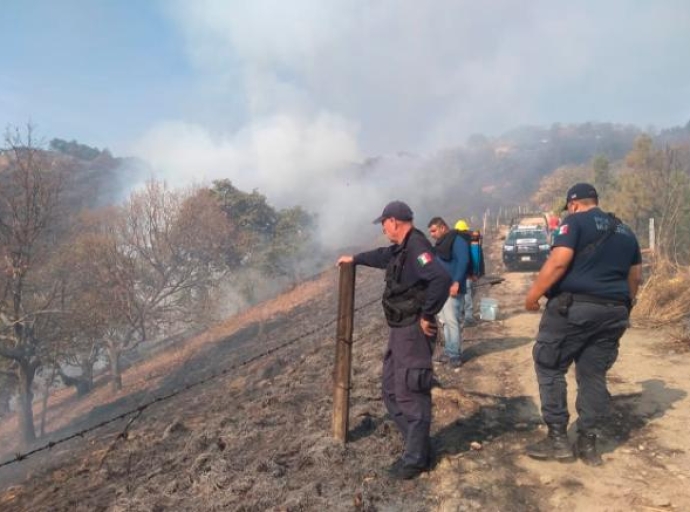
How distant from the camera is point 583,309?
3.47 metres

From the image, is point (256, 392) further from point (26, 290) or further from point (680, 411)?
point (26, 290)

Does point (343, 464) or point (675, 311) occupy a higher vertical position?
point (675, 311)

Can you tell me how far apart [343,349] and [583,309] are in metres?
1.78

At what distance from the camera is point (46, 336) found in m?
17.7

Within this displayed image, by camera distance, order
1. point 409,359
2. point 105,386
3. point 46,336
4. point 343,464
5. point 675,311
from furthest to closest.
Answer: point 105,386
point 46,336
point 675,311
point 343,464
point 409,359

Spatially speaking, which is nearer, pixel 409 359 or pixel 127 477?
pixel 409 359

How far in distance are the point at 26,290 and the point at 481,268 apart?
1709cm

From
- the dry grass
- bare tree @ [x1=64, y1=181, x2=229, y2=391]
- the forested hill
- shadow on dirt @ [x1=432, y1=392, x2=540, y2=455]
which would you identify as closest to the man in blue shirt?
shadow on dirt @ [x1=432, y1=392, x2=540, y2=455]

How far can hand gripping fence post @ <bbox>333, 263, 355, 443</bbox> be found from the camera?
4062 millimetres

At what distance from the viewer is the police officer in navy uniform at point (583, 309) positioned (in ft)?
11.4

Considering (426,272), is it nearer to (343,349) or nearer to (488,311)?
(343,349)

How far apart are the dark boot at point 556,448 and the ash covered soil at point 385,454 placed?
0.25 feet

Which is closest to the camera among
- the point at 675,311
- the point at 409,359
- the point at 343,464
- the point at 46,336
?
the point at 409,359

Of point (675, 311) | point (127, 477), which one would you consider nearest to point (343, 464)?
point (127, 477)
